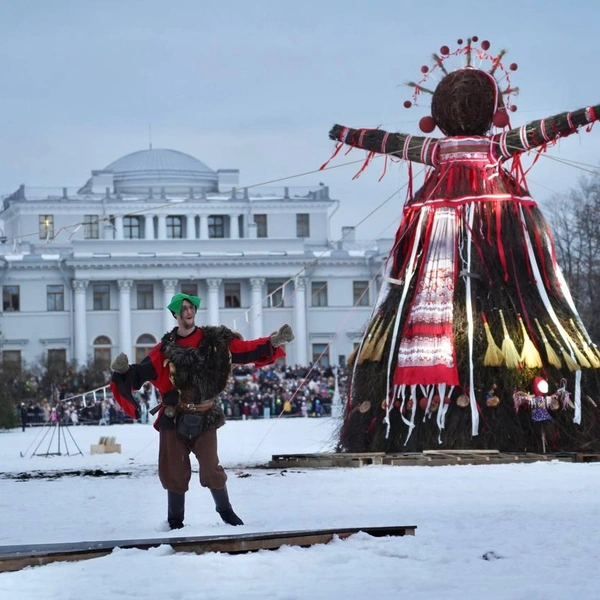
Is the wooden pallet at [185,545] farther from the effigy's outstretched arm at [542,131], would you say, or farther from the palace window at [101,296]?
the palace window at [101,296]

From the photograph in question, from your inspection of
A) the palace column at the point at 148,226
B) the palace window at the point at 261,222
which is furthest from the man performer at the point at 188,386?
the palace column at the point at 148,226

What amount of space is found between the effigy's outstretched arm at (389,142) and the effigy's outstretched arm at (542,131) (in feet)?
2.54

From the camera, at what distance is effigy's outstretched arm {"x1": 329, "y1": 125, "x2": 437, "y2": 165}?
62.3 feet

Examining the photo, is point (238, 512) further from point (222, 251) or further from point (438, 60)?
point (222, 251)

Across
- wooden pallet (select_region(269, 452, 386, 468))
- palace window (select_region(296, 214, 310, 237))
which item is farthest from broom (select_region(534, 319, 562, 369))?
palace window (select_region(296, 214, 310, 237))

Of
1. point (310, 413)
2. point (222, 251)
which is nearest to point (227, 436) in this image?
point (310, 413)

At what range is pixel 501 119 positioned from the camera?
18844 millimetres

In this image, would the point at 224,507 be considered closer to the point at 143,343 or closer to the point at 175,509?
the point at 175,509

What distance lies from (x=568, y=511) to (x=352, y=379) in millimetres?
7548

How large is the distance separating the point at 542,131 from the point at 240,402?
32095mm

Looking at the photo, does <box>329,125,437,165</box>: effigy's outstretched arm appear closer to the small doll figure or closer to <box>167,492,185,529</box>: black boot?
the small doll figure

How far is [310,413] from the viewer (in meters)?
48.9

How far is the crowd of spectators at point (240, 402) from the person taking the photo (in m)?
45.9

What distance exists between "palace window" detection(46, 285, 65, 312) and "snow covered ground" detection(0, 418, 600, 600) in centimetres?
6855
